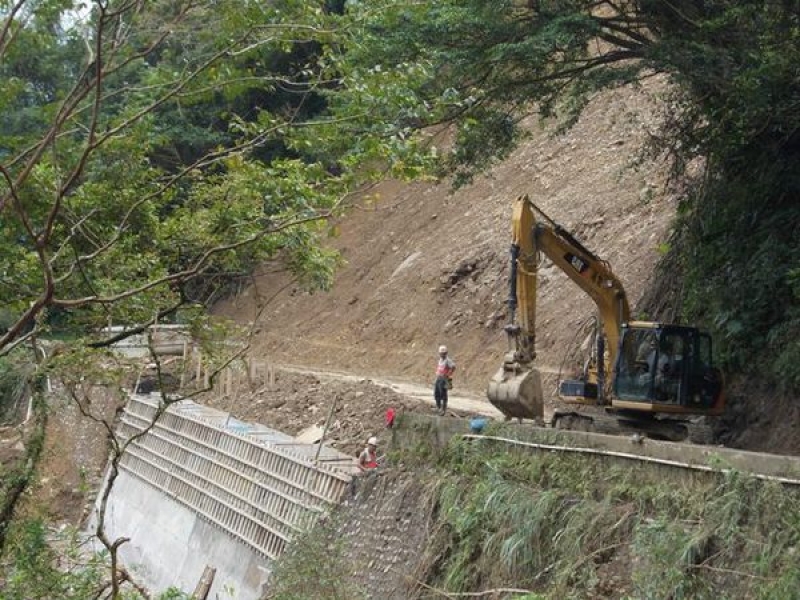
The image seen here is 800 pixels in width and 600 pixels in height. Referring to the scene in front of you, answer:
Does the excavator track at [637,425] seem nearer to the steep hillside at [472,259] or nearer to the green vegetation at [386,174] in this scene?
the green vegetation at [386,174]

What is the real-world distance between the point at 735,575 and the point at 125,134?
6495mm

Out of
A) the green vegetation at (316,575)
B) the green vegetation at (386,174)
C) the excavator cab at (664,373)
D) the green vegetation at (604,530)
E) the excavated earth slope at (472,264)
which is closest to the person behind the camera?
the green vegetation at (386,174)

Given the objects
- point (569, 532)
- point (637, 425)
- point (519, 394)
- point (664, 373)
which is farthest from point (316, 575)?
point (664, 373)

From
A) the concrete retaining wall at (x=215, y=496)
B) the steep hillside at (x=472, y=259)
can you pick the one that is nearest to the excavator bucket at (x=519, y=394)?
the concrete retaining wall at (x=215, y=496)

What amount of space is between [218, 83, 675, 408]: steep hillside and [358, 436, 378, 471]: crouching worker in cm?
519

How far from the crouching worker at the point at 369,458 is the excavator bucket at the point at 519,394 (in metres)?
2.35

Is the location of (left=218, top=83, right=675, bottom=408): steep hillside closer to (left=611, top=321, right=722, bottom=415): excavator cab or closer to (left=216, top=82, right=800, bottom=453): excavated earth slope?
(left=216, top=82, right=800, bottom=453): excavated earth slope

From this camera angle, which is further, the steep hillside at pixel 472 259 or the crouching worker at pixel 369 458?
the steep hillside at pixel 472 259

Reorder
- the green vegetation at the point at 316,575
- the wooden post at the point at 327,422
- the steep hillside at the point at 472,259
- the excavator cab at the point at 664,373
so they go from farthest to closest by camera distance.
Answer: the steep hillside at the point at 472,259
the wooden post at the point at 327,422
the excavator cab at the point at 664,373
the green vegetation at the point at 316,575

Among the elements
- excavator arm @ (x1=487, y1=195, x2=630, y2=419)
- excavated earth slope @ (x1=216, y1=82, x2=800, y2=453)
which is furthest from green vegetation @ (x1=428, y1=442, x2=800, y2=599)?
excavated earth slope @ (x1=216, y1=82, x2=800, y2=453)

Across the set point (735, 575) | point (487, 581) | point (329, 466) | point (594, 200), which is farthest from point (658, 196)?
point (735, 575)

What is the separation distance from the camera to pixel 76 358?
10695 mm

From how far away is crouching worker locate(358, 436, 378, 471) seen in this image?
1656 centimetres

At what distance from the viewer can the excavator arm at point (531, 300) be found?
15031 mm
